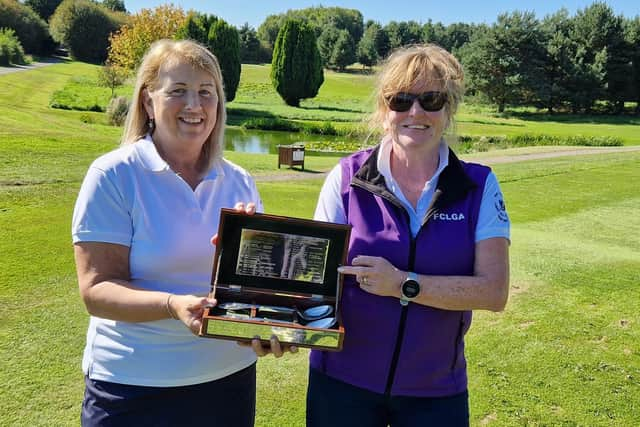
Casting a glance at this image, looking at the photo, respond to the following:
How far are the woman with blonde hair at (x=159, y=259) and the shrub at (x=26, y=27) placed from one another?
8751 centimetres

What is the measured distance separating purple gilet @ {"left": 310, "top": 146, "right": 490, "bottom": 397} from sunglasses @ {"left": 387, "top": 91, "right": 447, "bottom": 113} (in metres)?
0.28

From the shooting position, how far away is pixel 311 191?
1314cm

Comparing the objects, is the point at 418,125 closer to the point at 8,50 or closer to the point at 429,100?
the point at 429,100

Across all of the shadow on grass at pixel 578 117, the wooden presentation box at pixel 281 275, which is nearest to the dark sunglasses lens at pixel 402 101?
the wooden presentation box at pixel 281 275

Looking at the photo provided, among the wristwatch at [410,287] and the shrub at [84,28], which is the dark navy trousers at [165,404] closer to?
the wristwatch at [410,287]

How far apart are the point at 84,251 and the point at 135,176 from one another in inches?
13.4

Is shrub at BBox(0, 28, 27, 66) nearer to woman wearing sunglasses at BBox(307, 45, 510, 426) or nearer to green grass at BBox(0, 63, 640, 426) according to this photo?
green grass at BBox(0, 63, 640, 426)

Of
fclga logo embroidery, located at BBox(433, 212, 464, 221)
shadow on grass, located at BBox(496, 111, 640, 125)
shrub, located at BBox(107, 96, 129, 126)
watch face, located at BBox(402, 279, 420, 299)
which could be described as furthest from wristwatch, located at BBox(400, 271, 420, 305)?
shadow on grass, located at BBox(496, 111, 640, 125)

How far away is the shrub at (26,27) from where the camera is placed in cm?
7550

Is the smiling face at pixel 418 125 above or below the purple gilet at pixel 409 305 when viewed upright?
above

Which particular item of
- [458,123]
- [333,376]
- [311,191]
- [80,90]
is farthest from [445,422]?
[80,90]

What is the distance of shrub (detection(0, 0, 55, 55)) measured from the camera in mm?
75500

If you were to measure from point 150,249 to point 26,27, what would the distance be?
91537 millimetres

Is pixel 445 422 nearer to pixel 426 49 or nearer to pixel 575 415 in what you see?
pixel 426 49
